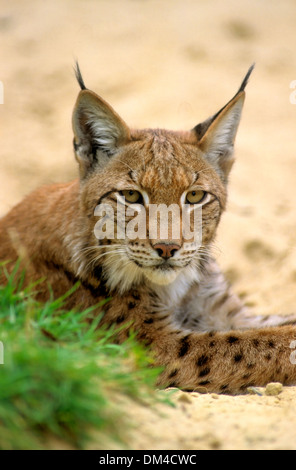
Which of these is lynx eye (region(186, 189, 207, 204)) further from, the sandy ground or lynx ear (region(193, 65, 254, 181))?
the sandy ground

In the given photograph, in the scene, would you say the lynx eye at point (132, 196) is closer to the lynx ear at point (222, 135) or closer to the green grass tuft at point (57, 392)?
the lynx ear at point (222, 135)

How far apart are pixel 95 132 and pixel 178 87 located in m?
4.75

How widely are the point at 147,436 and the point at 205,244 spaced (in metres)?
1.87

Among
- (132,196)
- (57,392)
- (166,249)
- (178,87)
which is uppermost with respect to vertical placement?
(178,87)

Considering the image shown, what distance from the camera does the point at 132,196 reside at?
13.6 ft

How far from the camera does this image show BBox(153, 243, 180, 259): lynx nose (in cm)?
384

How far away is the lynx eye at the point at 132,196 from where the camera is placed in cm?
412

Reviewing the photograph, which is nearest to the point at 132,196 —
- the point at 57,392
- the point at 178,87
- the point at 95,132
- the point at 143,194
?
the point at 143,194

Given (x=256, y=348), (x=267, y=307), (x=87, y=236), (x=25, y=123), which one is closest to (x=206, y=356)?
(x=256, y=348)

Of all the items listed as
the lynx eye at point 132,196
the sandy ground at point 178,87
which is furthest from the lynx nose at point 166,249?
the sandy ground at point 178,87

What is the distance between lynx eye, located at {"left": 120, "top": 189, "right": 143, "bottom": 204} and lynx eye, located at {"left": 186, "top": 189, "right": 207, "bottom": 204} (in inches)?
11.9

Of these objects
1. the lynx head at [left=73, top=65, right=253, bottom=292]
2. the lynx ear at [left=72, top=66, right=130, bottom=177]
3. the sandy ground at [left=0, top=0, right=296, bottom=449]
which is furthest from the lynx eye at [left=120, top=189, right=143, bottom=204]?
the sandy ground at [left=0, top=0, right=296, bottom=449]

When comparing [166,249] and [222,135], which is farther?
[222,135]

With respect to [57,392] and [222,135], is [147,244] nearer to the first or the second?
[222,135]
